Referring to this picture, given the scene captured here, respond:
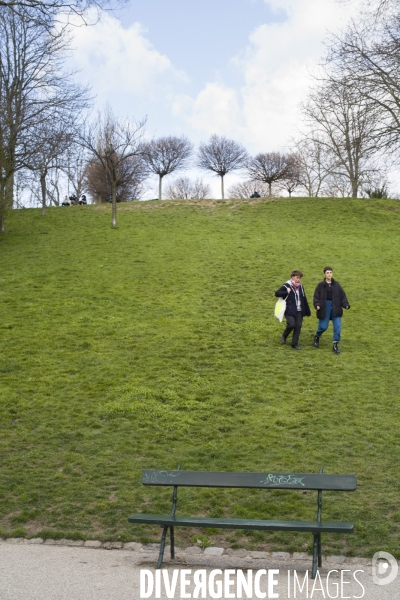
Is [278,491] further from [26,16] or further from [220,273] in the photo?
[220,273]

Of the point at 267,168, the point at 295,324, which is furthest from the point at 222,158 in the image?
the point at 295,324

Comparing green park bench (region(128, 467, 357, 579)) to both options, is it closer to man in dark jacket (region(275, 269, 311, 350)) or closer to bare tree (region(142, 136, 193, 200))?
man in dark jacket (region(275, 269, 311, 350))

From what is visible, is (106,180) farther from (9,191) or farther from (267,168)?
(9,191)

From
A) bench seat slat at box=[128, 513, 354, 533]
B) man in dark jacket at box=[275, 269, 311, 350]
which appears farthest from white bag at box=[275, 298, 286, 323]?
bench seat slat at box=[128, 513, 354, 533]

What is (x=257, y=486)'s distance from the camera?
19.2ft

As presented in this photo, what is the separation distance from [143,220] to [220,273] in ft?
37.1

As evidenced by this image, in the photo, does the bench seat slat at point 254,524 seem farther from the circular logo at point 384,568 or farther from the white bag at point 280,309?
the white bag at point 280,309

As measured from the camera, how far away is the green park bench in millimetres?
5559

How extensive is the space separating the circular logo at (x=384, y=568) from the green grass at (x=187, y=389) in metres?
0.19

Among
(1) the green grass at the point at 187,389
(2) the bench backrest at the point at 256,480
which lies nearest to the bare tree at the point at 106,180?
(1) the green grass at the point at 187,389

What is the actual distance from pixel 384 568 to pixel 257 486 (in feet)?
4.24

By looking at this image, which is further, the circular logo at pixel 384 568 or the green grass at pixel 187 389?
the green grass at pixel 187 389

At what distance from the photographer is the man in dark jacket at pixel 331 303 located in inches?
550

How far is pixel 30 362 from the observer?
13.3 m
